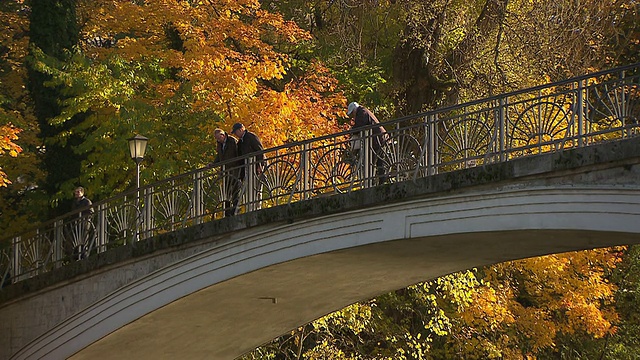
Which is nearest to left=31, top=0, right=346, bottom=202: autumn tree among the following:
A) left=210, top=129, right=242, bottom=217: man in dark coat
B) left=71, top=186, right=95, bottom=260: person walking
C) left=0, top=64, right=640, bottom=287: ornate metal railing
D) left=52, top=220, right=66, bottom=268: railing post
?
left=0, top=64, right=640, bottom=287: ornate metal railing

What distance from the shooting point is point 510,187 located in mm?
13648

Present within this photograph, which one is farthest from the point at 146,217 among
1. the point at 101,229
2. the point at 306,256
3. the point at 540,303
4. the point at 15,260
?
the point at 540,303

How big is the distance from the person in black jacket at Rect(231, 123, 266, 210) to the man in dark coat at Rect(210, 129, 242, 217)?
10cm

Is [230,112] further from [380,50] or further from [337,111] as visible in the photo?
[380,50]

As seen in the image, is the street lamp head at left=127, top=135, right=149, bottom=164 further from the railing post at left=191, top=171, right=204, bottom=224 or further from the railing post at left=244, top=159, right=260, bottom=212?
the railing post at left=244, top=159, right=260, bottom=212

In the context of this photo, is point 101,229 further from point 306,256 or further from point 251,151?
point 306,256

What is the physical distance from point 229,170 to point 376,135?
Answer: 2.73 meters

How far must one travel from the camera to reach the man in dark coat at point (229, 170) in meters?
17.4

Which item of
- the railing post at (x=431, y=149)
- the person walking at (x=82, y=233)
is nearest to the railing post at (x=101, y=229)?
the person walking at (x=82, y=233)

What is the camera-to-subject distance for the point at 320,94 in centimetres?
2584

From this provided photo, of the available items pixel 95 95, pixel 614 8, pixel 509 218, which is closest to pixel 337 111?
pixel 95 95

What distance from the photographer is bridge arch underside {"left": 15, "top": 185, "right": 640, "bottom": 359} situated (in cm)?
1338

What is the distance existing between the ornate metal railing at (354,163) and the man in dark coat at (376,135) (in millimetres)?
26

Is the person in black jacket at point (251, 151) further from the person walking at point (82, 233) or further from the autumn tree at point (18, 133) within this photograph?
the autumn tree at point (18, 133)
